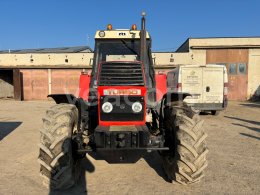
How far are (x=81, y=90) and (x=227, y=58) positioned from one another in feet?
65.8

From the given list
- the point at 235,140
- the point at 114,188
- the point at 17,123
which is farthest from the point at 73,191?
the point at 17,123

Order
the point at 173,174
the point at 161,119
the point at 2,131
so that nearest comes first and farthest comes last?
the point at 173,174, the point at 161,119, the point at 2,131

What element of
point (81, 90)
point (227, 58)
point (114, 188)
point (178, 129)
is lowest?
point (114, 188)

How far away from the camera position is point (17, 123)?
11688mm

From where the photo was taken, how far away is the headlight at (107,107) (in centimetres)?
451

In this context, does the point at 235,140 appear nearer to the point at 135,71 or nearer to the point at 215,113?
the point at 135,71

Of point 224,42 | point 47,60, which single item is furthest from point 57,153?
point 224,42

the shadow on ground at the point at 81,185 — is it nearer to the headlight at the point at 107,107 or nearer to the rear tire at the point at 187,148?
the headlight at the point at 107,107

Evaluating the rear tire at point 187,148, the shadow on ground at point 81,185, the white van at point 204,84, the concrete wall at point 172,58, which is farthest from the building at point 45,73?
the rear tire at point 187,148

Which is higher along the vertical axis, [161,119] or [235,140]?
[161,119]

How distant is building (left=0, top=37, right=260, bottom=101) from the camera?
23.3 meters

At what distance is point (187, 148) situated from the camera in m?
4.29

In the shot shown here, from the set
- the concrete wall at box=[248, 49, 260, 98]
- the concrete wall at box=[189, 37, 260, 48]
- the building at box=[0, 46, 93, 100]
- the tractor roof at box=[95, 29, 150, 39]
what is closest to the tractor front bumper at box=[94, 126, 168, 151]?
the tractor roof at box=[95, 29, 150, 39]

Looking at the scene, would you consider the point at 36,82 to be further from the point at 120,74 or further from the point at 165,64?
the point at 120,74
